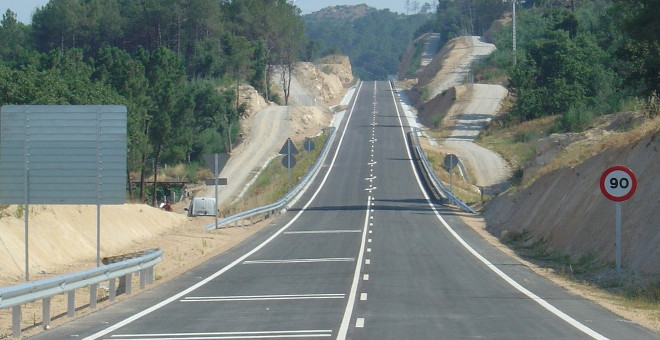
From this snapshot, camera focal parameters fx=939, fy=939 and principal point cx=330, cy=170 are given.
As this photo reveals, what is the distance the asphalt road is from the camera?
13.5 meters

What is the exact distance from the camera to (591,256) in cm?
2406

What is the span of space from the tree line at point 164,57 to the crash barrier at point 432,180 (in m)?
17.7

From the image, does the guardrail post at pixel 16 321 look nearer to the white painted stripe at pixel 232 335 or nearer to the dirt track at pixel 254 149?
the white painted stripe at pixel 232 335

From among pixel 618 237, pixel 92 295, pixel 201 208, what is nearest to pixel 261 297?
pixel 92 295

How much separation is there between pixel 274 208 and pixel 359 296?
27524mm

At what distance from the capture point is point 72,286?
15711 millimetres

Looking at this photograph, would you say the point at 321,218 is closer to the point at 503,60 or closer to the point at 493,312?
the point at 493,312

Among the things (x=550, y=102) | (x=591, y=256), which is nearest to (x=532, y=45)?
(x=550, y=102)

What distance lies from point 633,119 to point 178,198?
37730mm

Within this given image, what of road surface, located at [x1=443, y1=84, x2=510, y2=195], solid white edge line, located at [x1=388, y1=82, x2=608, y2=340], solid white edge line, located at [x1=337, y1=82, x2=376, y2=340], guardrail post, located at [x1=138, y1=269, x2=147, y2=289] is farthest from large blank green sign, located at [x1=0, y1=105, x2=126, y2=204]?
road surface, located at [x1=443, y1=84, x2=510, y2=195]

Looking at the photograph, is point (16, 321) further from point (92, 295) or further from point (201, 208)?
point (201, 208)

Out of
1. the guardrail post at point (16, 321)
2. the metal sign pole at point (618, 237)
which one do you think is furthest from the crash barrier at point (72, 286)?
the metal sign pole at point (618, 237)

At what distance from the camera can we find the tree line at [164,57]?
211 feet

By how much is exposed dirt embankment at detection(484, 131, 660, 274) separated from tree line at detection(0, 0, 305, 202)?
24.8 metres
